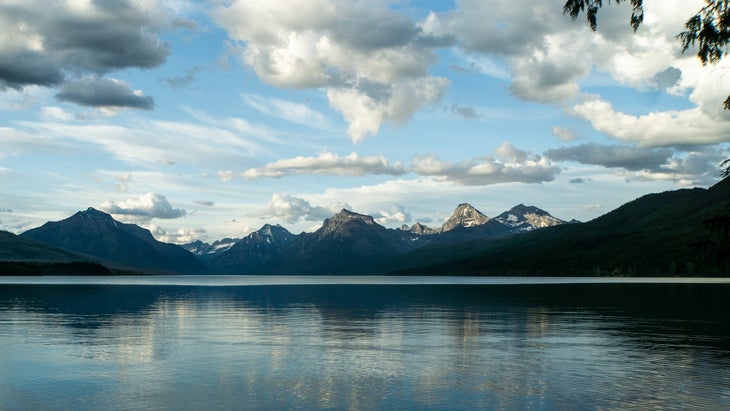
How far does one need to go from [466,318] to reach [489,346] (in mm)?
26591

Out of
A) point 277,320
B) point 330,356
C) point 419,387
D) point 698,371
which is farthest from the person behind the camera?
point 277,320

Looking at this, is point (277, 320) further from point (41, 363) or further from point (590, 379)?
point (590, 379)

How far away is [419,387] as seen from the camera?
3131 centimetres

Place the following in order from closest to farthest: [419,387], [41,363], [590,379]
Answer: [419,387]
[590,379]
[41,363]

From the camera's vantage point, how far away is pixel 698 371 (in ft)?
117

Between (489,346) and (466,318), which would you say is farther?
(466,318)

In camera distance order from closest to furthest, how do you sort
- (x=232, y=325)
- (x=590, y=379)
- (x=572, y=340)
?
(x=590, y=379) < (x=572, y=340) < (x=232, y=325)

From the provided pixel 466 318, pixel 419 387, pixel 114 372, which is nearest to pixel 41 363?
pixel 114 372

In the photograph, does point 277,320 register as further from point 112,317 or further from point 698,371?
point 698,371

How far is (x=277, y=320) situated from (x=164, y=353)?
27.9 meters

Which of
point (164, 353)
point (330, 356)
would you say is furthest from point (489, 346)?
point (164, 353)

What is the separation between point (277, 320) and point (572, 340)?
32980 millimetres

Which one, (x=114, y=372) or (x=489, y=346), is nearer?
(x=114, y=372)

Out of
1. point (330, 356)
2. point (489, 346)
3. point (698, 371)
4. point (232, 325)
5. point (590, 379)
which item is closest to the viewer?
point (590, 379)
